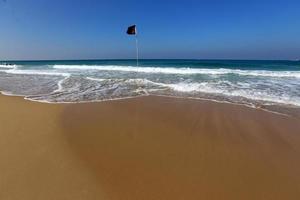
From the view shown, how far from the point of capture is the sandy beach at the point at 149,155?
2.22 metres

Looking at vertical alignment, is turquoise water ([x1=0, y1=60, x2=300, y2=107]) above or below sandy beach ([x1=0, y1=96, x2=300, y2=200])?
above

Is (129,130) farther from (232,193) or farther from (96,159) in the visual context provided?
(232,193)

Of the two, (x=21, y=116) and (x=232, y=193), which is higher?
(x=21, y=116)

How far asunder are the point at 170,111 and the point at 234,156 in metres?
2.65

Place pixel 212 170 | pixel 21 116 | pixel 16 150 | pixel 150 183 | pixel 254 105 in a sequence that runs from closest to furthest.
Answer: pixel 150 183 < pixel 212 170 < pixel 16 150 < pixel 21 116 < pixel 254 105

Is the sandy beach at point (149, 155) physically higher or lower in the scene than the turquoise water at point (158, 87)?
lower

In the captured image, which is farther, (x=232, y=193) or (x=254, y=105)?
(x=254, y=105)

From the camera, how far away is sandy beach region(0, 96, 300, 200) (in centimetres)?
222

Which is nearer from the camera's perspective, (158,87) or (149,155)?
(149,155)

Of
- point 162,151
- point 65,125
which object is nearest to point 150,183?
point 162,151

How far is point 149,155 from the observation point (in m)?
3.00

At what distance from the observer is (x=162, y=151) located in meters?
3.12

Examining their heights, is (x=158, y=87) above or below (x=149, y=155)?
above

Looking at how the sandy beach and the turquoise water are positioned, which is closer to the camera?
the sandy beach
